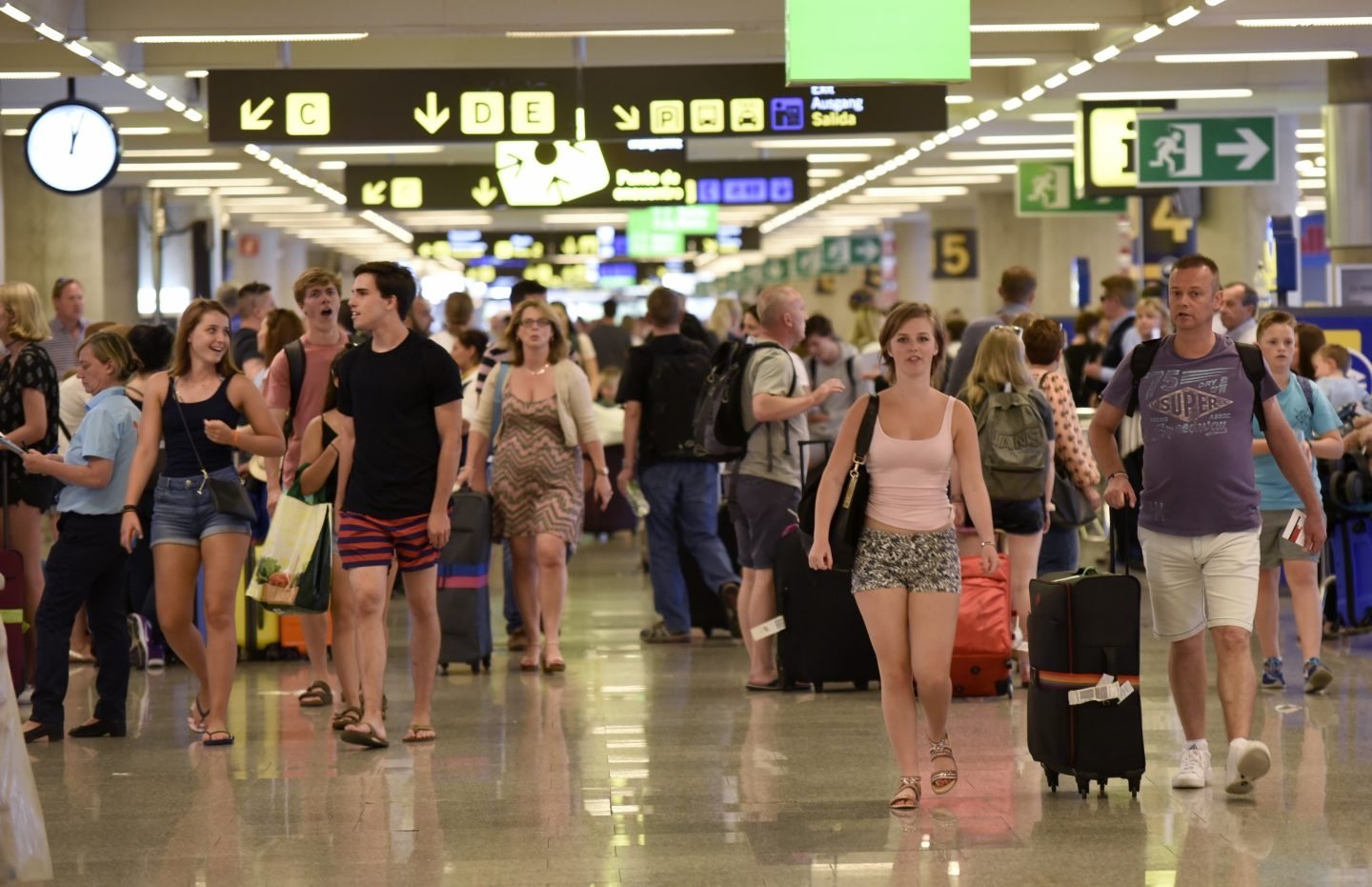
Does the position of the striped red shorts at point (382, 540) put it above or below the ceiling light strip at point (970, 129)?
below

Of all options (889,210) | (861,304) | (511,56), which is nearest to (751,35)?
(511,56)

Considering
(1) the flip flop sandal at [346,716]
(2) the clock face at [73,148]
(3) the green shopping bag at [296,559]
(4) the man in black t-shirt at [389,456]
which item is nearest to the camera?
(4) the man in black t-shirt at [389,456]

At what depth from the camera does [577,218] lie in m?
38.2

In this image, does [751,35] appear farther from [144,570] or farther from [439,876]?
[439,876]

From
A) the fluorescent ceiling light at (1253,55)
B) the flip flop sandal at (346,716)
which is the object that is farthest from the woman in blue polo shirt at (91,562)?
the fluorescent ceiling light at (1253,55)

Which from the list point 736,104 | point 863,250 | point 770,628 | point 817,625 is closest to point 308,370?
point 770,628

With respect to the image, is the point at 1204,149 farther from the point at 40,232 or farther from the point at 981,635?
the point at 40,232

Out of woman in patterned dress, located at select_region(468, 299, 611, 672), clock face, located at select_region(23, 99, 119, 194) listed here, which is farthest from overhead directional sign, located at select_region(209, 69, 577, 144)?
woman in patterned dress, located at select_region(468, 299, 611, 672)

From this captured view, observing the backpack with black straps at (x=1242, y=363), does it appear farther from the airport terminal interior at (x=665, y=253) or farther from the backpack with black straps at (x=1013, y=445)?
the backpack with black straps at (x=1013, y=445)

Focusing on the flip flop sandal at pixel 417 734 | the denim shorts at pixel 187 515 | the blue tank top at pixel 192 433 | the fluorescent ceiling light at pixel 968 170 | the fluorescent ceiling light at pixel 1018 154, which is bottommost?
the flip flop sandal at pixel 417 734

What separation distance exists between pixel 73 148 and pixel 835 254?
26.4 metres

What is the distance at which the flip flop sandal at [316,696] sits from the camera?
9.54 metres

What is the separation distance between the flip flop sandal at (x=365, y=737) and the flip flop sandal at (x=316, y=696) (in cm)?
132

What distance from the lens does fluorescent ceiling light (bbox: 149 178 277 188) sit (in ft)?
85.3
